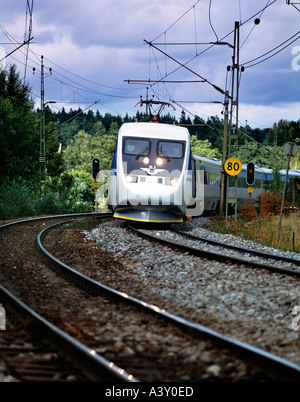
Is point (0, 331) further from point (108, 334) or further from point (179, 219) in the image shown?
point (179, 219)

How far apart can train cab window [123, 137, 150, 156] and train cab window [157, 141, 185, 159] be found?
1.26 ft

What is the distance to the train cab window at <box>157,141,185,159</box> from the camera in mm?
→ 14367

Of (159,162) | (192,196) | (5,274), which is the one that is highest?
(159,162)

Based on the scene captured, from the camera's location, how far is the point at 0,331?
16.2ft

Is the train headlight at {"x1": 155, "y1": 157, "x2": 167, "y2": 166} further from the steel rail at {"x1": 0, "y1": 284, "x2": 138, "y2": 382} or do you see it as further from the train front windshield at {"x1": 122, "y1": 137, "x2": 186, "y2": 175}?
the steel rail at {"x1": 0, "y1": 284, "x2": 138, "y2": 382}

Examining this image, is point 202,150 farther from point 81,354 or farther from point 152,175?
point 81,354

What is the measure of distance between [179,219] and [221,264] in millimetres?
5182

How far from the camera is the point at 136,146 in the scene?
14.4 metres

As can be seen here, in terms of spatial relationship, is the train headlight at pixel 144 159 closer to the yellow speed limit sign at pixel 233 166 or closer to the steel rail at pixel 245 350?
the yellow speed limit sign at pixel 233 166

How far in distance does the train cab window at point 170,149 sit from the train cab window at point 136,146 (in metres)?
0.38

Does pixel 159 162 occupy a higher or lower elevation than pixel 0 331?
higher

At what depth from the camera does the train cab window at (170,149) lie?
14.4 meters
